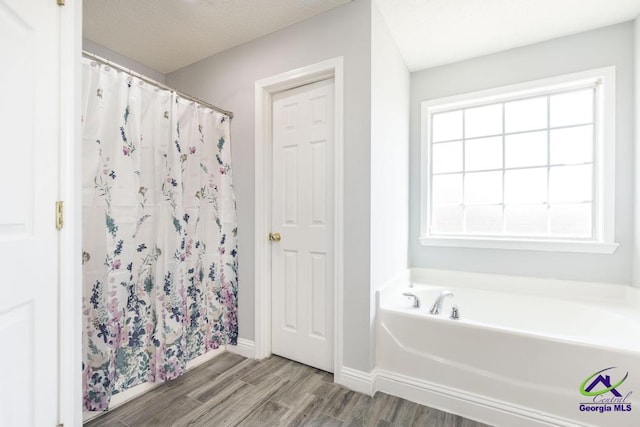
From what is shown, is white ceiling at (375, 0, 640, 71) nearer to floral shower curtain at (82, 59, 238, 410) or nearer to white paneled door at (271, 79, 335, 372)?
white paneled door at (271, 79, 335, 372)

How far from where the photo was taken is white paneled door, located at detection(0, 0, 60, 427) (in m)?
0.86

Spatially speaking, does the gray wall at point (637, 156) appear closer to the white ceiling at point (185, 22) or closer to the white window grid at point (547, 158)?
the white window grid at point (547, 158)

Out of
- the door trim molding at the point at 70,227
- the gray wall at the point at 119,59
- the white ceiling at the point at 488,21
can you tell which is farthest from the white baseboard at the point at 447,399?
the gray wall at the point at 119,59

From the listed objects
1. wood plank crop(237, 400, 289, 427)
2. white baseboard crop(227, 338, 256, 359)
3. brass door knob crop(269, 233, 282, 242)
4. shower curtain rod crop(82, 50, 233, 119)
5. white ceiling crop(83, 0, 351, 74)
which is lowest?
wood plank crop(237, 400, 289, 427)

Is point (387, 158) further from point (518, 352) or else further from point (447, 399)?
point (447, 399)

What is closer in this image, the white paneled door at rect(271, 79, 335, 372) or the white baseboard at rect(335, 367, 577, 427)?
the white baseboard at rect(335, 367, 577, 427)

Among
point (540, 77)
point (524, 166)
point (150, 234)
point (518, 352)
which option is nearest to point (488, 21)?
point (540, 77)

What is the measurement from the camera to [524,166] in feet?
7.65

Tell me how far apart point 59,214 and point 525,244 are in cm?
284

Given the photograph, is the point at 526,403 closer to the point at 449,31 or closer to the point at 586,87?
the point at 586,87

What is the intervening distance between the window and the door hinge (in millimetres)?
2476

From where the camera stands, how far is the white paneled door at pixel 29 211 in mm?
856

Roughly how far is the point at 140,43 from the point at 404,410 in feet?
10.7

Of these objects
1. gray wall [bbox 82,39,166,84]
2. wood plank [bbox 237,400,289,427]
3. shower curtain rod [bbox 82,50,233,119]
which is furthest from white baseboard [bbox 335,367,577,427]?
gray wall [bbox 82,39,166,84]
